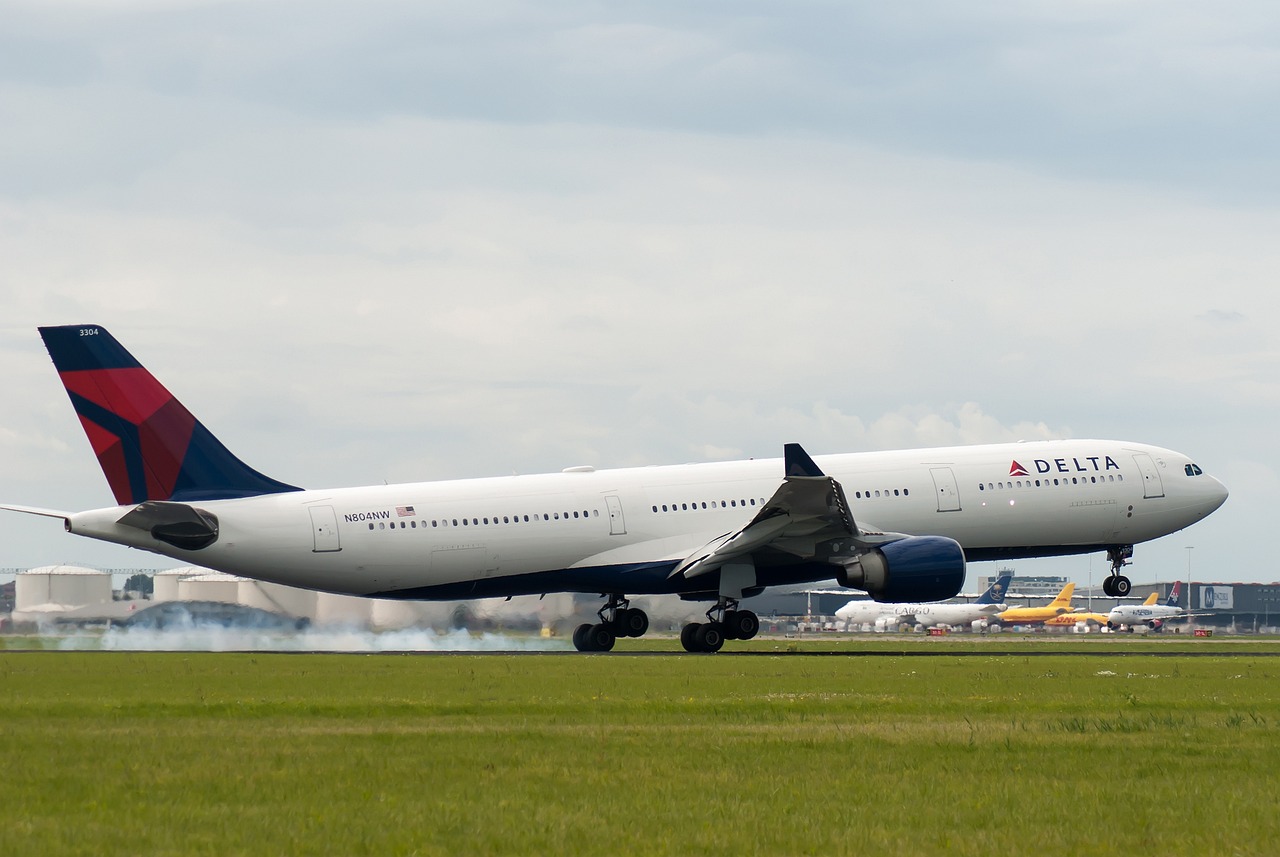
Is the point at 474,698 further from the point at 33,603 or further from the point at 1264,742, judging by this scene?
the point at 33,603

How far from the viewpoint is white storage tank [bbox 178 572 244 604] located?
7262 cm

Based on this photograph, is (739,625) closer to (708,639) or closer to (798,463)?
(708,639)

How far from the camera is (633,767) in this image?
53.6ft

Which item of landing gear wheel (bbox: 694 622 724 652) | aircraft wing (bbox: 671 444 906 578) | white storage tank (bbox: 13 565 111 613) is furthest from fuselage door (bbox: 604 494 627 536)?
white storage tank (bbox: 13 565 111 613)

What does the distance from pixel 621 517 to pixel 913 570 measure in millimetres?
→ 9074

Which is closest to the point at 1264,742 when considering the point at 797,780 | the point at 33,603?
the point at 797,780

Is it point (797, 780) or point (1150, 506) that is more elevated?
point (1150, 506)

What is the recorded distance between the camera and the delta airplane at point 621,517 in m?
43.9

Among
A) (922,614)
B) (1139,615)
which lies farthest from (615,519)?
(1139,615)

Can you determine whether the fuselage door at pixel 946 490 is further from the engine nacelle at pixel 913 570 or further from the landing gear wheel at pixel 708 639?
the landing gear wheel at pixel 708 639

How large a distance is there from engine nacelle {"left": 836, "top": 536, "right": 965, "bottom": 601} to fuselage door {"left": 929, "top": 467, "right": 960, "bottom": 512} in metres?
3.74

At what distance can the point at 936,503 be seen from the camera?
49219mm

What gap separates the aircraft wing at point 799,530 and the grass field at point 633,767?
14212mm

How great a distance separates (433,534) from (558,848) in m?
34.6
